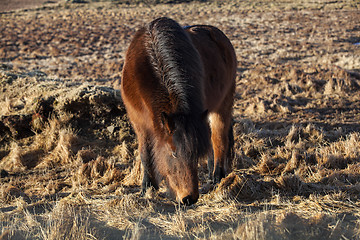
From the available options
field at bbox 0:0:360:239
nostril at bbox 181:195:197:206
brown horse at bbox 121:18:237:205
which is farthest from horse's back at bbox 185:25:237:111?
nostril at bbox 181:195:197:206

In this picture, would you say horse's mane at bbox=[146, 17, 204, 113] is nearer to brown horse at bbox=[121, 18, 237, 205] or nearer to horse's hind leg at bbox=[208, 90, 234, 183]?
brown horse at bbox=[121, 18, 237, 205]

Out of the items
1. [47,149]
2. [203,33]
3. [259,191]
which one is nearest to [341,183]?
[259,191]

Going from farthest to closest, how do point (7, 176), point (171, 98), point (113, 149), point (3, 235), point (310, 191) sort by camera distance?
point (113, 149) < point (7, 176) < point (310, 191) < point (171, 98) < point (3, 235)

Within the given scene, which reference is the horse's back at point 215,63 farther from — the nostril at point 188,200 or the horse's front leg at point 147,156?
the nostril at point 188,200

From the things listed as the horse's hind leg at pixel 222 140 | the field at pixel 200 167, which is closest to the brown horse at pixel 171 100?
the field at pixel 200 167

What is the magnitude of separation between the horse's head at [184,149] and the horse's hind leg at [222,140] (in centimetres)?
186

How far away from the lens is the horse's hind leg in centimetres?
477

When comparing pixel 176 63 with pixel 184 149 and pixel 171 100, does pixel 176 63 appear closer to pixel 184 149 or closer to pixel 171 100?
pixel 171 100

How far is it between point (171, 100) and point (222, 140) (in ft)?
7.09

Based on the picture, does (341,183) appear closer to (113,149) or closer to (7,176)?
(113,149)

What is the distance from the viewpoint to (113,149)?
5645 mm

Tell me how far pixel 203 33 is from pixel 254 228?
3.13 meters

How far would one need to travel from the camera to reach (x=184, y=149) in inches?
109

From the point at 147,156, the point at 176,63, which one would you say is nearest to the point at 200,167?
the point at 147,156
